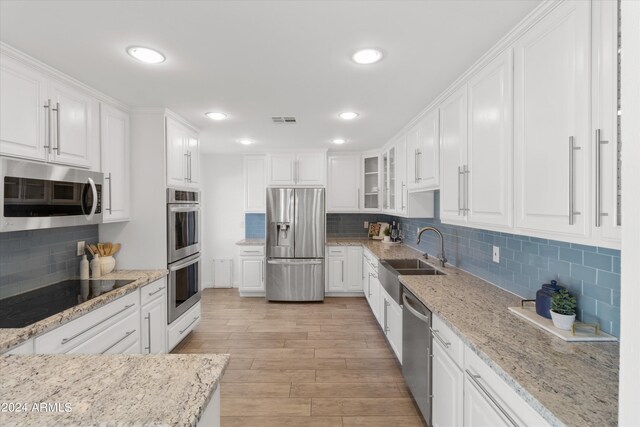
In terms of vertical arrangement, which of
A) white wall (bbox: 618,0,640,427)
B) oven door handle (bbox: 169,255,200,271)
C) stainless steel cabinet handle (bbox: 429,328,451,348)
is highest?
white wall (bbox: 618,0,640,427)

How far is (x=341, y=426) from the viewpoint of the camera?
212 cm

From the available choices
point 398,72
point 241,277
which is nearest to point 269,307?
point 241,277

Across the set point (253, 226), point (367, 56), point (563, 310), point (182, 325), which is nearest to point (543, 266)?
point (563, 310)

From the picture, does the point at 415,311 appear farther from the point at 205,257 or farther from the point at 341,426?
the point at 205,257

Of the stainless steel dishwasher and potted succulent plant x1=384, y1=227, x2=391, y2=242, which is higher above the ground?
potted succulent plant x1=384, y1=227, x2=391, y2=242

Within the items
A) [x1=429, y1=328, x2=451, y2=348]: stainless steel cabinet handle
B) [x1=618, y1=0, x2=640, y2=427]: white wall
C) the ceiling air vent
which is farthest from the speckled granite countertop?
the ceiling air vent

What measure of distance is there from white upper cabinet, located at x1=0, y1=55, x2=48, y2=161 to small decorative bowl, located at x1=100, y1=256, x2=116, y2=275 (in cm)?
104

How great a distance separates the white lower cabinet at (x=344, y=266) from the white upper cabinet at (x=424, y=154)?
1903 millimetres

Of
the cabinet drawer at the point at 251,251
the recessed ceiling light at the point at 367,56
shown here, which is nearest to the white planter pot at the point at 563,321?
the recessed ceiling light at the point at 367,56

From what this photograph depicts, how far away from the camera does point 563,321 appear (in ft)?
4.64

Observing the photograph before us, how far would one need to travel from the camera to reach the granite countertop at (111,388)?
31.0 inches

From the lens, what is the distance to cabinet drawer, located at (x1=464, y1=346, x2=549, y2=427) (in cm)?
101

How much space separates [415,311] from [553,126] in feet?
4.40

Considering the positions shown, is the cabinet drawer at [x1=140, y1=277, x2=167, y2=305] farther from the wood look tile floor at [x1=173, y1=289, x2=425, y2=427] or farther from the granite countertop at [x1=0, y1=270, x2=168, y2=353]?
the wood look tile floor at [x1=173, y1=289, x2=425, y2=427]
